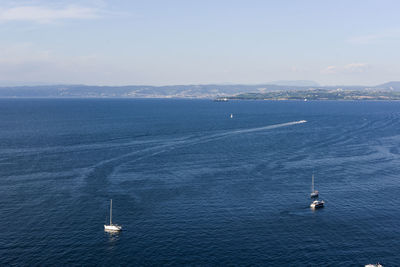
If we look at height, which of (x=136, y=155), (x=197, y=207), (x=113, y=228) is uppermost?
(x=136, y=155)

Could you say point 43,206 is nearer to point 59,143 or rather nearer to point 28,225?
point 28,225

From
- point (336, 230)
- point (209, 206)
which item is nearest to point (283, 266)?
point (336, 230)

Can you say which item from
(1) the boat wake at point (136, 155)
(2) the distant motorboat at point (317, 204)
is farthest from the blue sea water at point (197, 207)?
(2) the distant motorboat at point (317, 204)

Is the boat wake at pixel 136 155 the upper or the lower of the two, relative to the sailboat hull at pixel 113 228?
upper

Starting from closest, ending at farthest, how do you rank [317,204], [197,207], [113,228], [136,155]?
[113,228]
[197,207]
[317,204]
[136,155]

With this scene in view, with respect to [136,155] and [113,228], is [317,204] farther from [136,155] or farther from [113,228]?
[136,155]

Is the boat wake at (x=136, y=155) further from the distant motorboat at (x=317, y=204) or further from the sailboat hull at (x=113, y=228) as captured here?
the distant motorboat at (x=317, y=204)

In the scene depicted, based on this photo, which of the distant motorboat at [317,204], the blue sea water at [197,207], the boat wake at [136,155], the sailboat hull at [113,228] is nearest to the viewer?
the blue sea water at [197,207]

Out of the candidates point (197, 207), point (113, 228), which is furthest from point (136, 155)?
point (113, 228)

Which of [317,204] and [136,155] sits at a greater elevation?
[136,155]

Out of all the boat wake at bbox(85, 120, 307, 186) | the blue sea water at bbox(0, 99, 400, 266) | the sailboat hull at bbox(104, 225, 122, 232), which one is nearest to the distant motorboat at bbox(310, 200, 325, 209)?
the blue sea water at bbox(0, 99, 400, 266)

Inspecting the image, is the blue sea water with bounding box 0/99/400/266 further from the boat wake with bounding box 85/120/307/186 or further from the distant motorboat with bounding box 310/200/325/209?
the distant motorboat with bounding box 310/200/325/209
